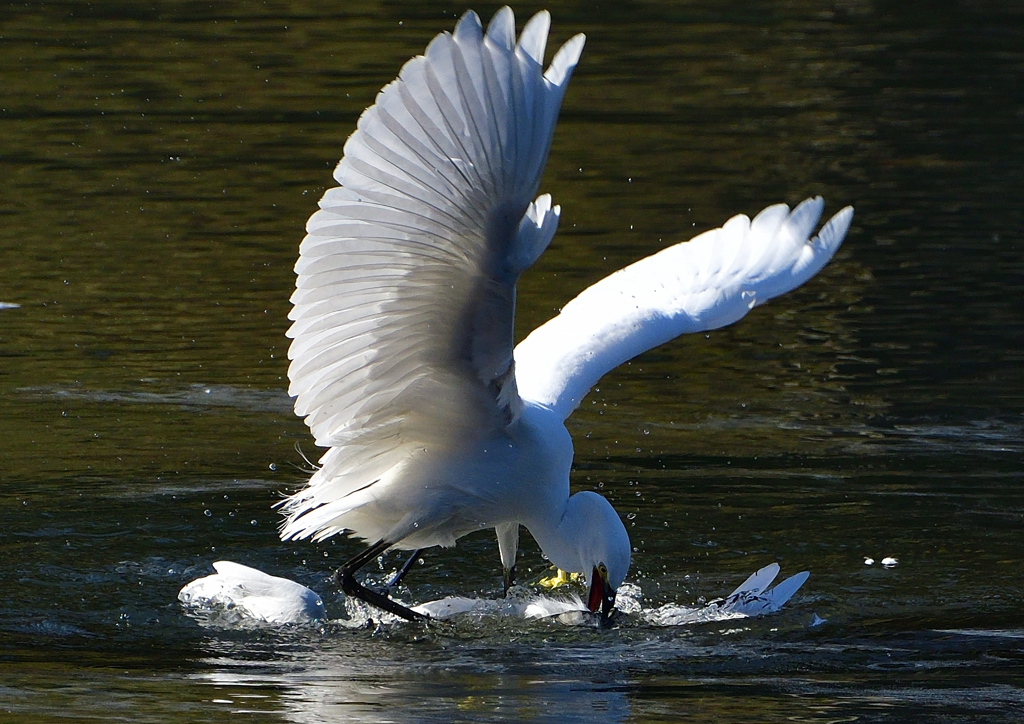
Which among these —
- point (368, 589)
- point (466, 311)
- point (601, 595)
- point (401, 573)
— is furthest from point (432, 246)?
point (401, 573)

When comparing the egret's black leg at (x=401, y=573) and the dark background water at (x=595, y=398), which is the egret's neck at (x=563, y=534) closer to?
the dark background water at (x=595, y=398)

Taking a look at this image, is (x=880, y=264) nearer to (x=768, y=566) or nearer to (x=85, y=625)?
(x=768, y=566)

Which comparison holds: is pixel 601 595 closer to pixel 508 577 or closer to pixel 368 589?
pixel 508 577

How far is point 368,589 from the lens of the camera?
23.7ft

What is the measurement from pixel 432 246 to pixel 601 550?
5.48 feet

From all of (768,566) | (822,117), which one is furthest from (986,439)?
(822,117)

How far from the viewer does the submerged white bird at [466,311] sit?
5.31m

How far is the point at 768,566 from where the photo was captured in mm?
7035

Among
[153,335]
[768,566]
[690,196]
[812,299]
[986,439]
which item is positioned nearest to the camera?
[768,566]

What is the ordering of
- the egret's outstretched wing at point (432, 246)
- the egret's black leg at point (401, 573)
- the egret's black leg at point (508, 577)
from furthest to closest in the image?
the egret's black leg at point (401, 573) < the egret's black leg at point (508, 577) < the egret's outstretched wing at point (432, 246)

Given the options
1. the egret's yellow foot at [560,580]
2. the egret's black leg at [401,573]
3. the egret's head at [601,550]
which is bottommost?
the egret's yellow foot at [560,580]

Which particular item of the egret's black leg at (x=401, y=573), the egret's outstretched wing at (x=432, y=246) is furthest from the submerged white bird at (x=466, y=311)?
the egret's black leg at (x=401, y=573)

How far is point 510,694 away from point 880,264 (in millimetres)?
7921

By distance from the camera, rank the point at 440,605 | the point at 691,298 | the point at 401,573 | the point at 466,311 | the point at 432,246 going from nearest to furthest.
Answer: the point at 432,246
the point at 466,311
the point at 440,605
the point at 401,573
the point at 691,298
